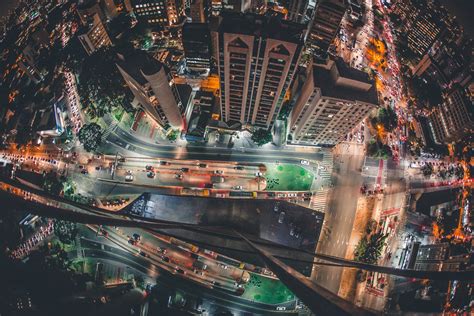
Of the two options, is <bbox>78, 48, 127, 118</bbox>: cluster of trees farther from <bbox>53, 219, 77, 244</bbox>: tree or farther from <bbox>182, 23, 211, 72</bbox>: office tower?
<bbox>53, 219, 77, 244</bbox>: tree

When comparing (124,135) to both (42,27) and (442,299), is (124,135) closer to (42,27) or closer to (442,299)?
(42,27)

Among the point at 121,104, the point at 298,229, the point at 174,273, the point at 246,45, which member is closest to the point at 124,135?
the point at 121,104

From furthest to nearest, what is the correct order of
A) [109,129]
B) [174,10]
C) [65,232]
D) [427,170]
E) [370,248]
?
[174,10] → [427,170] → [109,129] → [370,248] → [65,232]

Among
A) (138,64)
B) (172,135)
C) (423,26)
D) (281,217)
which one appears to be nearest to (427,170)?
(281,217)

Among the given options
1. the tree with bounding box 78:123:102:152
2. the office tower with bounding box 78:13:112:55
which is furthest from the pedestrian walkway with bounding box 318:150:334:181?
the office tower with bounding box 78:13:112:55

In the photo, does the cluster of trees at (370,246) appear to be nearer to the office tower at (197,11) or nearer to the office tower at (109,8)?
the office tower at (197,11)

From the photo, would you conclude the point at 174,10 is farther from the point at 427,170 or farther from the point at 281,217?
the point at 427,170
